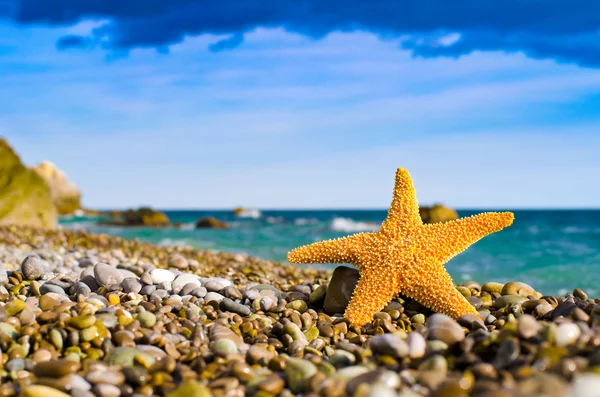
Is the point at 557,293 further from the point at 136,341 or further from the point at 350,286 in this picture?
the point at 136,341

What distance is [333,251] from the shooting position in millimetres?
5582

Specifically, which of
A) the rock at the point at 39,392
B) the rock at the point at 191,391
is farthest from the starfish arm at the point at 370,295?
the rock at the point at 39,392

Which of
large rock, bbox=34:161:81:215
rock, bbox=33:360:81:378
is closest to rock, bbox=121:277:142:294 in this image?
rock, bbox=33:360:81:378

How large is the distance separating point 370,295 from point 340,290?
16.2 inches

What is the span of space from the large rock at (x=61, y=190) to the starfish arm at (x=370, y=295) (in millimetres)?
61603

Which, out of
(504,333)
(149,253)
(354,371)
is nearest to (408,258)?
(504,333)

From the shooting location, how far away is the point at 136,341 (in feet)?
13.3

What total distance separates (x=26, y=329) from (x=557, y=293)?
11399 mm

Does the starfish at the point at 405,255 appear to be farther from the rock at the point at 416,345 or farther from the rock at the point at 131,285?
the rock at the point at 131,285

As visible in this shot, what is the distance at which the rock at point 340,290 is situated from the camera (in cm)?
549

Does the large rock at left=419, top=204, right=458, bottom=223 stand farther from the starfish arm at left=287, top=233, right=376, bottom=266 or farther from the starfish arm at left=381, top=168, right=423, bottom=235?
the starfish arm at left=287, top=233, right=376, bottom=266

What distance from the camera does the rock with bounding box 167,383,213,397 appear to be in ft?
10.1

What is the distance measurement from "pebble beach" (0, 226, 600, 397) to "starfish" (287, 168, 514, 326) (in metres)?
0.20

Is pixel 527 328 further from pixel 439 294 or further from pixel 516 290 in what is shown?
pixel 516 290
